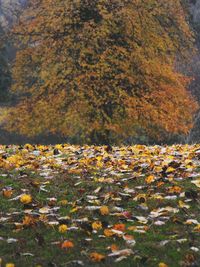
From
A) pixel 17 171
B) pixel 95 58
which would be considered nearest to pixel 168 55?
pixel 95 58

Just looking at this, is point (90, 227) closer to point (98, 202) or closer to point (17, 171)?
point (98, 202)

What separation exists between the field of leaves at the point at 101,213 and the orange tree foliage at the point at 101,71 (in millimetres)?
8635

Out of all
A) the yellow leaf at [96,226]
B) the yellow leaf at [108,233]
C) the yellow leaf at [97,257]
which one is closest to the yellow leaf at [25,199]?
the yellow leaf at [96,226]

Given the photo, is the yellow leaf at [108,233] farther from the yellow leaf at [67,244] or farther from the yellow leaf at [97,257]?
the yellow leaf at [97,257]

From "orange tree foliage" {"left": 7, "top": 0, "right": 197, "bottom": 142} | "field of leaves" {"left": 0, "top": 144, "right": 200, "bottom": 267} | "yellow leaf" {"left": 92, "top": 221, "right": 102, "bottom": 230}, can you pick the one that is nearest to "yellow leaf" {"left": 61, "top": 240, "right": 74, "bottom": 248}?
"field of leaves" {"left": 0, "top": 144, "right": 200, "bottom": 267}

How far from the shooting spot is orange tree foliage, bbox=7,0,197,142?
59.6 ft

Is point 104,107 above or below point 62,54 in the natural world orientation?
below

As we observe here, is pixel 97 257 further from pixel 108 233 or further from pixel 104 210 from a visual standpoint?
pixel 104 210

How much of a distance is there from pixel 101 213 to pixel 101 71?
480 inches

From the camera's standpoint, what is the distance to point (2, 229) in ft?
18.6

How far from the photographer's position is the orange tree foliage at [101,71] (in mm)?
18156

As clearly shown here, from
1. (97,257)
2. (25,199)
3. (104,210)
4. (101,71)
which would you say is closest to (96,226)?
(104,210)

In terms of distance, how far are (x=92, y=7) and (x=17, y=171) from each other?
11.6 metres

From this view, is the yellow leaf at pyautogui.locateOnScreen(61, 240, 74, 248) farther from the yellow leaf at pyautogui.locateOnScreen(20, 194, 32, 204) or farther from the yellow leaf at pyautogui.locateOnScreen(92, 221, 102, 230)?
the yellow leaf at pyautogui.locateOnScreen(20, 194, 32, 204)
